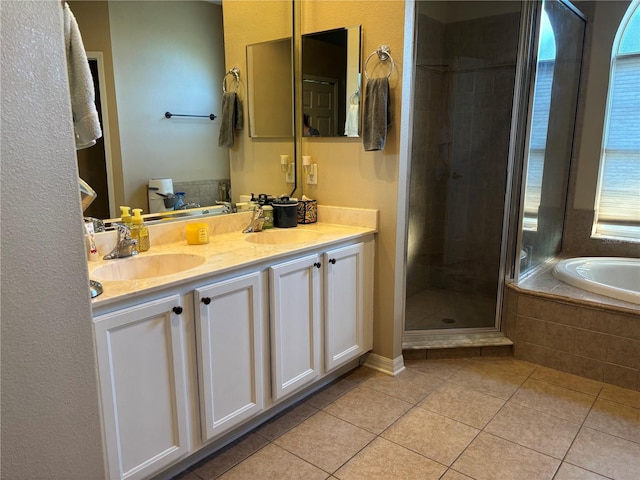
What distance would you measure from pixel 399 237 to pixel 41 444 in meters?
1.94

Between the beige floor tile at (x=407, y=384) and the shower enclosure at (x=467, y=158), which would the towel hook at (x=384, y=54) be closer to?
the shower enclosure at (x=467, y=158)

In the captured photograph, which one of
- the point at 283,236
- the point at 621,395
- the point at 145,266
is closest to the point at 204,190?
the point at 283,236

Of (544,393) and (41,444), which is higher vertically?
(41,444)

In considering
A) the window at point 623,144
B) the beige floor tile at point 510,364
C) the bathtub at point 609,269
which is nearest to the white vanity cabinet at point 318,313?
the beige floor tile at point 510,364

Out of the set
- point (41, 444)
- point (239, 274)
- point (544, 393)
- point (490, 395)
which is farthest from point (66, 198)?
point (544, 393)

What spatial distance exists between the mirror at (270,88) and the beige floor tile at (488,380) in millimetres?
1766

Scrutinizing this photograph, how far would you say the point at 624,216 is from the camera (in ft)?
12.0

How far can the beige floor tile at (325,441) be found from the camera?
2.01 metres

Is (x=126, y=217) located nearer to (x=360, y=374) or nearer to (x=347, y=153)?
(x=347, y=153)

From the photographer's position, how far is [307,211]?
2.83 metres

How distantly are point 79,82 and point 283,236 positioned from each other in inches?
52.6

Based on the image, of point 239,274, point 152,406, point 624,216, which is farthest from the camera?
point 624,216

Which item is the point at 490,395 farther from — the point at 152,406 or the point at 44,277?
the point at 44,277

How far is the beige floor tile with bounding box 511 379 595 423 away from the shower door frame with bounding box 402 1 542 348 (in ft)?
1.56
